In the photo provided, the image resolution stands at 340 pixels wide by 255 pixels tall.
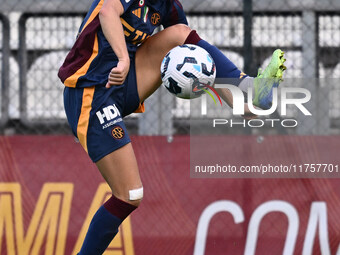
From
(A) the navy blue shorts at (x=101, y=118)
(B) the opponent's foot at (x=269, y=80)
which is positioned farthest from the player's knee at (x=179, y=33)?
(B) the opponent's foot at (x=269, y=80)

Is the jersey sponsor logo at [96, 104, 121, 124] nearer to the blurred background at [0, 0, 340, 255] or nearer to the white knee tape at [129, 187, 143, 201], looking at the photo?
the white knee tape at [129, 187, 143, 201]

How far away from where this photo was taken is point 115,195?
3.71 metres

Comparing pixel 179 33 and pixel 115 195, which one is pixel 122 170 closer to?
pixel 115 195

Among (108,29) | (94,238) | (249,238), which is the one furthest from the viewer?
(249,238)

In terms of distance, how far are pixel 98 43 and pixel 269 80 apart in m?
0.86

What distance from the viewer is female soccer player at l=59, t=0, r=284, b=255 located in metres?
3.60

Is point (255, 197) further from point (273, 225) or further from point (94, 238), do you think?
point (94, 238)

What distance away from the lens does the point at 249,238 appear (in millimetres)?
4898

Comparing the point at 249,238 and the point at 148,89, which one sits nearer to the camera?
the point at 148,89

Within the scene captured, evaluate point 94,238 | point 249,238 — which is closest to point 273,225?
point 249,238

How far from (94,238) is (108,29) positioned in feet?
3.44

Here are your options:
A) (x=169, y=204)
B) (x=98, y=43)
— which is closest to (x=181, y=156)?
(x=169, y=204)

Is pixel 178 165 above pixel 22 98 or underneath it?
underneath

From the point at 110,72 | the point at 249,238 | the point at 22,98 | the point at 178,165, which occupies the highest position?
the point at 110,72
